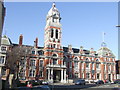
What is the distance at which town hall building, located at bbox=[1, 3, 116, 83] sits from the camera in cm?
5169

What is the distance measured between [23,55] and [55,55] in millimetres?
12876

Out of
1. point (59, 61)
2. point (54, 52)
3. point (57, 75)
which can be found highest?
point (54, 52)

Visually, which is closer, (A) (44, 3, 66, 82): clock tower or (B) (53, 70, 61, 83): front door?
(A) (44, 3, 66, 82): clock tower

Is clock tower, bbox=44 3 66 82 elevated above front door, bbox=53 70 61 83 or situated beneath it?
elevated above

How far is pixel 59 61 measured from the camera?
5359 centimetres

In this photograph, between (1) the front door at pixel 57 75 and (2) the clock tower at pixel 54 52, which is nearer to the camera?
(2) the clock tower at pixel 54 52

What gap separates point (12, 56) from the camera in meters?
41.0

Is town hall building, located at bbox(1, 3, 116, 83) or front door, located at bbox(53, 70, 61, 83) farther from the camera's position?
front door, located at bbox(53, 70, 61, 83)

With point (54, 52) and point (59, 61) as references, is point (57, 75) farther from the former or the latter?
point (54, 52)

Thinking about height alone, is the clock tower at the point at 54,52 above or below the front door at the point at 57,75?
above

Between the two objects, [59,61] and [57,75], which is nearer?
[59,61]

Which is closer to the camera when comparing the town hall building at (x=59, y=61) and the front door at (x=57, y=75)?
the town hall building at (x=59, y=61)

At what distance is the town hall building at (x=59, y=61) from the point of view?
5169 centimetres

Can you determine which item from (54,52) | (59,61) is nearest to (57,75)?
(59,61)
